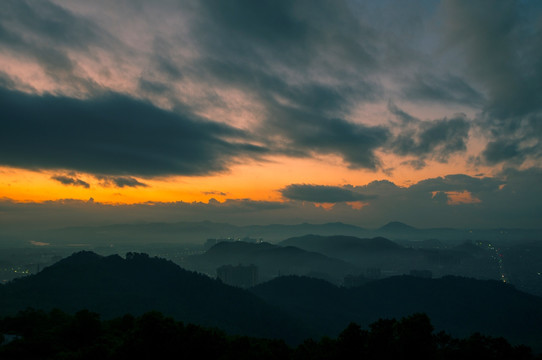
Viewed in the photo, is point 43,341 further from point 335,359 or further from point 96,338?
point 335,359

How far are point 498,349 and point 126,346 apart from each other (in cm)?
3633

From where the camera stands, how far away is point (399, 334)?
3384cm

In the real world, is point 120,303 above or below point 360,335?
below

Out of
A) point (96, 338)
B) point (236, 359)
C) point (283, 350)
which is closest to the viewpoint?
point (236, 359)

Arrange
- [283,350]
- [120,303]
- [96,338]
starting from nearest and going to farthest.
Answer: [283,350] → [96,338] → [120,303]

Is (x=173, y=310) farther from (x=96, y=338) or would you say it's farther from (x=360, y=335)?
(x=360, y=335)

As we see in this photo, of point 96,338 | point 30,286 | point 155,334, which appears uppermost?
point 155,334

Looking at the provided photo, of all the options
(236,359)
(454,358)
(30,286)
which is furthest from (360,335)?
(30,286)

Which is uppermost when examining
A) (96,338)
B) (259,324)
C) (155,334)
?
(155,334)

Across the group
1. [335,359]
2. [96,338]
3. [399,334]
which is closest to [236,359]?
[335,359]

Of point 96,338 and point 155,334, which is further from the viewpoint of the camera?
point 96,338

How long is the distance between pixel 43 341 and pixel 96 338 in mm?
5449

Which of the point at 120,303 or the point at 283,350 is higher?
the point at 283,350

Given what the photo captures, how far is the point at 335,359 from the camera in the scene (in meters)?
33.5
